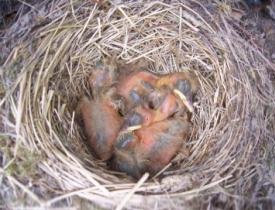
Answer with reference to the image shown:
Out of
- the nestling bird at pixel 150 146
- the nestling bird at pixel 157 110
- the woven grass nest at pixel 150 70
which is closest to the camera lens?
the woven grass nest at pixel 150 70

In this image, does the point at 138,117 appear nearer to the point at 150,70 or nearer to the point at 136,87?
the point at 136,87

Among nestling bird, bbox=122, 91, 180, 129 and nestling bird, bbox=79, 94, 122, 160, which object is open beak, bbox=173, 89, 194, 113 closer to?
nestling bird, bbox=122, 91, 180, 129

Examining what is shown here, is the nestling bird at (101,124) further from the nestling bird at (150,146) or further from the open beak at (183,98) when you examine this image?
the open beak at (183,98)

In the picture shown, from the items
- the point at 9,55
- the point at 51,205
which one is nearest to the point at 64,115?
the point at 9,55

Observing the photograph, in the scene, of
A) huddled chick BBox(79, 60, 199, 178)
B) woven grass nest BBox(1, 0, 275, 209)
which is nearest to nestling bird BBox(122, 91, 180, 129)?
huddled chick BBox(79, 60, 199, 178)

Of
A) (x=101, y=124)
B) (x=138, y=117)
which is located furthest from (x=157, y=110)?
(x=101, y=124)

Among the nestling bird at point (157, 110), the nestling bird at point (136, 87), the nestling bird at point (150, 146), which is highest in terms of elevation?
the nestling bird at point (136, 87)

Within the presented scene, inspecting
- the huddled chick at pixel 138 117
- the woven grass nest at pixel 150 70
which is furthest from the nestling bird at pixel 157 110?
the woven grass nest at pixel 150 70
